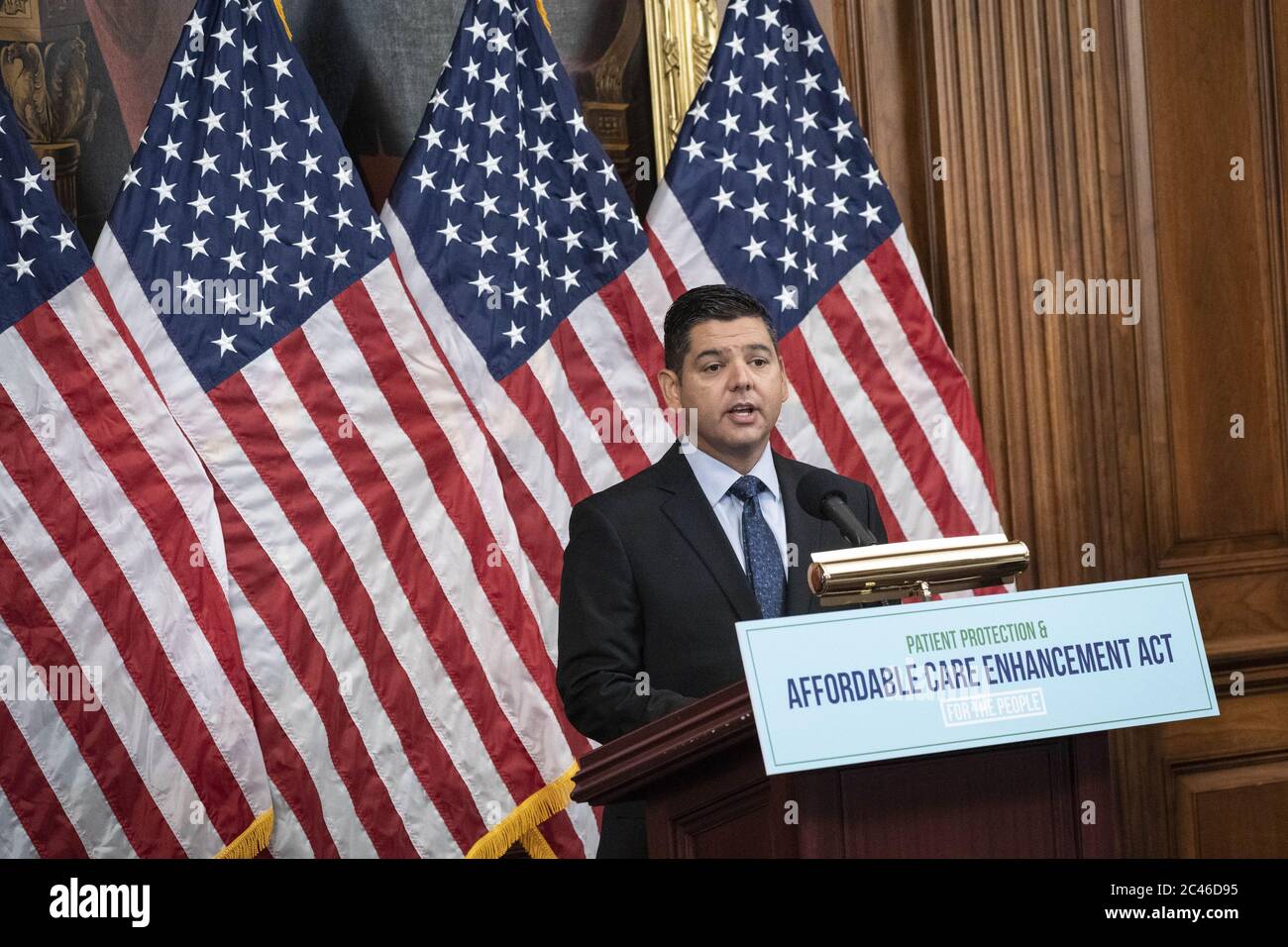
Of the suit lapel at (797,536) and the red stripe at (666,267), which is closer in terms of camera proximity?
the suit lapel at (797,536)

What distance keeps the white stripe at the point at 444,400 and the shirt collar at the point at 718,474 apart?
3.06 ft

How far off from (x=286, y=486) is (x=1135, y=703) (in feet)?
7.96

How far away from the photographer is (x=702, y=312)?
3.07 metres

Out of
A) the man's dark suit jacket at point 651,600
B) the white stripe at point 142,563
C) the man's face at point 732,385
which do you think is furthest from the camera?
the white stripe at point 142,563

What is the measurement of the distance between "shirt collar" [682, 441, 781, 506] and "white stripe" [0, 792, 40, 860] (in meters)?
1.88

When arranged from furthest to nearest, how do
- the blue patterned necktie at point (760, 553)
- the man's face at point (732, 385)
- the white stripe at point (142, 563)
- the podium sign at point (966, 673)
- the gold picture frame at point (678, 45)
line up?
the gold picture frame at point (678, 45) → the white stripe at point (142, 563) → the man's face at point (732, 385) → the blue patterned necktie at point (760, 553) → the podium sign at point (966, 673)

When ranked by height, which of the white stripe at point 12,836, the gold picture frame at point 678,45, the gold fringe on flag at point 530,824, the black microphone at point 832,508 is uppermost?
the gold picture frame at point 678,45

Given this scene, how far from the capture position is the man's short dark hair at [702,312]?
3.06m

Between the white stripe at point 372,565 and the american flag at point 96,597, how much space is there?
0.26 m

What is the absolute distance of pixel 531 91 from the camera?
4.05 meters

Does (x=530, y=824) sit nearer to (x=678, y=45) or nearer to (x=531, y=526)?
(x=531, y=526)

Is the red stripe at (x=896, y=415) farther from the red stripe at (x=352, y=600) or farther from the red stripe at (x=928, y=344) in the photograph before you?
the red stripe at (x=352, y=600)

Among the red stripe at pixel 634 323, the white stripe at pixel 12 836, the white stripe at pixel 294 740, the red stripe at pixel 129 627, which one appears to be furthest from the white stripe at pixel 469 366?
the white stripe at pixel 12 836

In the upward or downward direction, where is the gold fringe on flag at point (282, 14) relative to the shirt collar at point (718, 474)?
upward
